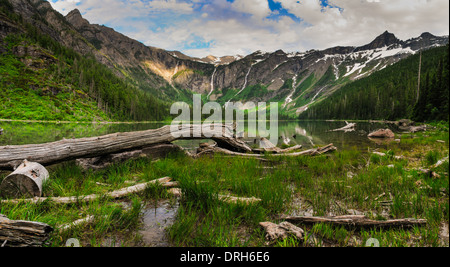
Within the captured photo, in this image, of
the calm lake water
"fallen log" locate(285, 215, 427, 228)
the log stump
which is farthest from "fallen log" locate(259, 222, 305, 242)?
the calm lake water

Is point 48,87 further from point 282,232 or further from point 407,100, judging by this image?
point 407,100

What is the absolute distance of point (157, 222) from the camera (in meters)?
2.95

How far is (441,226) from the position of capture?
279cm

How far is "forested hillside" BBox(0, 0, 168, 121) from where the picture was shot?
243ft

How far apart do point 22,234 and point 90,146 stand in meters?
4.29

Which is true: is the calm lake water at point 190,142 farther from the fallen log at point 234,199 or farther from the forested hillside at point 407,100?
the fallen log at point 234,199

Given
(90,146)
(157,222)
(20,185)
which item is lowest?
(157,222)

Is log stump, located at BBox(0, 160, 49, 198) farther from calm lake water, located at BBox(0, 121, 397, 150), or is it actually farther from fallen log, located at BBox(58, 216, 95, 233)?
calm lake water, located at BBox(0, 121, 397, 150)

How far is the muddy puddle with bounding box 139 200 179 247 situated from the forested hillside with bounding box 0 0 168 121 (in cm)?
9132

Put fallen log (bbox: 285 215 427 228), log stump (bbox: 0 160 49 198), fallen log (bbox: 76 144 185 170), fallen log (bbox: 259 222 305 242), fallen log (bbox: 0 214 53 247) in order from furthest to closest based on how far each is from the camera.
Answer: fallen log (bbox: 76 144 185 170) < log stump (bbox: 0 160 49 198) < fallen log (bbox: 285 215 427 228) < fallen log (bbox: 259 222 305 242) < fallen log (bbox: 0 214 53 247)

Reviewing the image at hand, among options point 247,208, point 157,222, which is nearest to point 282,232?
point 247,208
